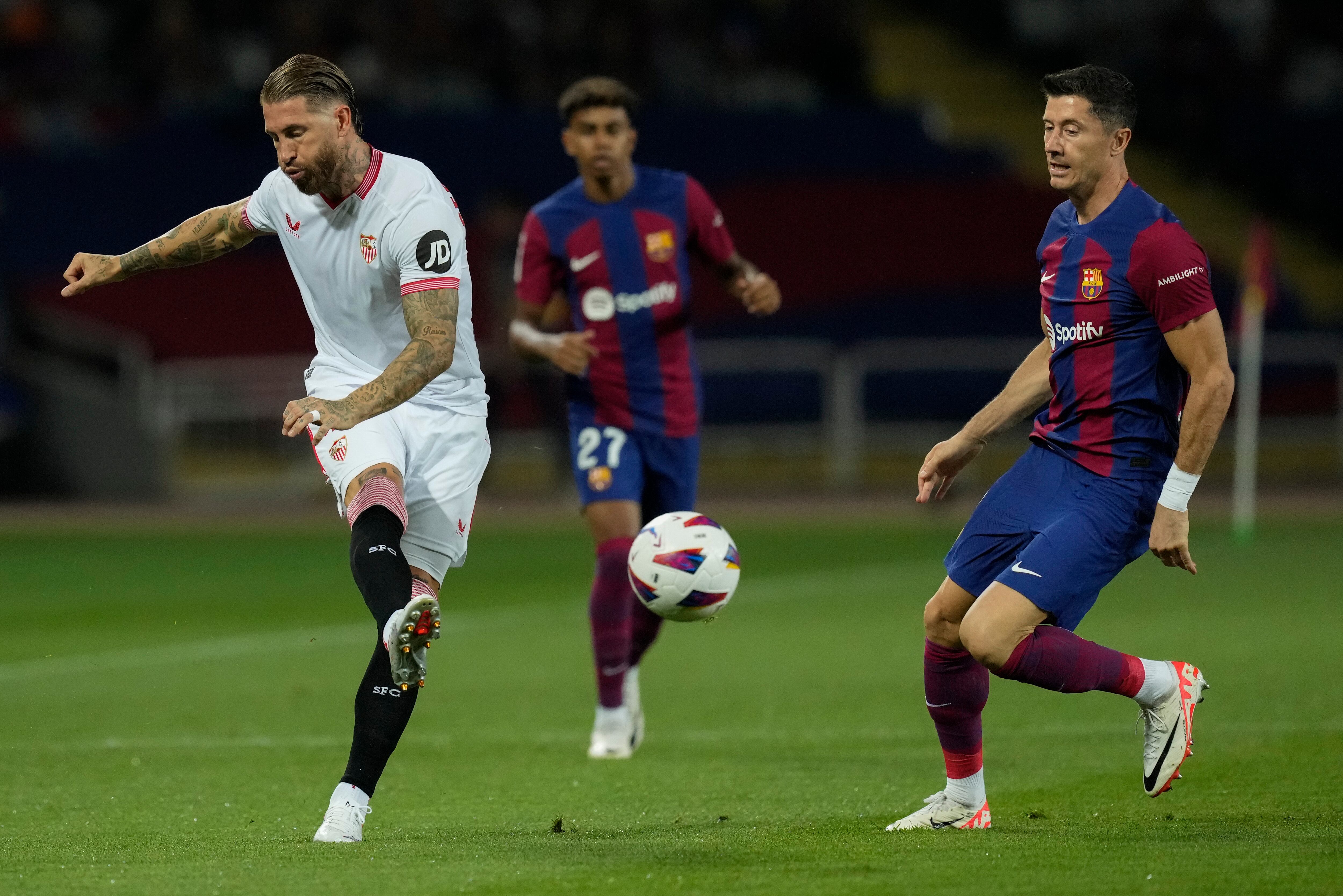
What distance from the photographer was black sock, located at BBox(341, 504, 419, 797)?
5.40m

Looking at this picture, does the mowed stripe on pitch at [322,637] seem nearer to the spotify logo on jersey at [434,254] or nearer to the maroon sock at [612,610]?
the maroon sock at [612,610]

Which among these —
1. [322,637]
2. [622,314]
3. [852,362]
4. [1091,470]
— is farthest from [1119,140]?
[852,362]

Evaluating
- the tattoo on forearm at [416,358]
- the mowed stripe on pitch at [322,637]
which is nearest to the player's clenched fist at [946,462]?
→ the tattoo on forearm at [416,358]

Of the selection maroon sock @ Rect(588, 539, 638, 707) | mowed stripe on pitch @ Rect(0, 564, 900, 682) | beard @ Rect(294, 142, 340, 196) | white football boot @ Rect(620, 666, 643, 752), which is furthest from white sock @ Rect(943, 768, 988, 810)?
mowed stripe on pitch @ Rect(0, 564, 900, 682)

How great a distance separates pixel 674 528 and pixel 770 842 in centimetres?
134

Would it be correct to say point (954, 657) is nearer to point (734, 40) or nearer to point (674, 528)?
point (674, 528)

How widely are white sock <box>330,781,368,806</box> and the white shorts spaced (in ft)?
2.26

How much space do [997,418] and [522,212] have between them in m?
13.4

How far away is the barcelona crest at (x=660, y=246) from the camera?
802 cm

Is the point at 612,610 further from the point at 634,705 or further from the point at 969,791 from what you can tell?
the point at 969,791

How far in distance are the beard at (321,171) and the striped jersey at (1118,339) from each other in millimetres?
2128

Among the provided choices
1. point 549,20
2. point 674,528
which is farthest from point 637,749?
point 549,20

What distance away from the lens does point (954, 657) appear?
5723 mm

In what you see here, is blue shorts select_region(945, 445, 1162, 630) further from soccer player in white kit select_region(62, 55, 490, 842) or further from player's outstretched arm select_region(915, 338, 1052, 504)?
soccer player in white kit select_region(62, 55, 490, 842)
